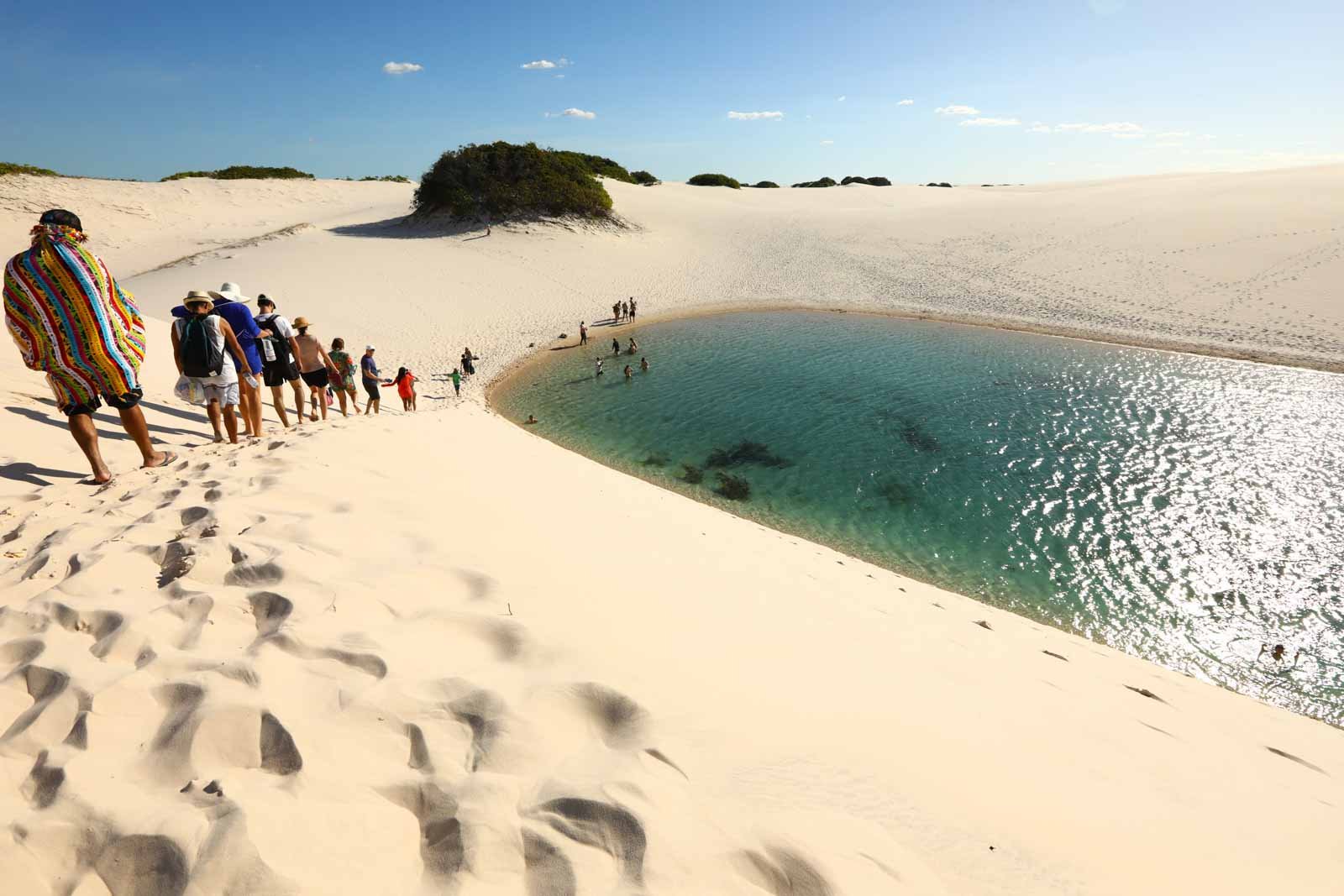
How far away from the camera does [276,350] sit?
8.73 metres

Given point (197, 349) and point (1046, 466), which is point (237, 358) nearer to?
point (197, 349)

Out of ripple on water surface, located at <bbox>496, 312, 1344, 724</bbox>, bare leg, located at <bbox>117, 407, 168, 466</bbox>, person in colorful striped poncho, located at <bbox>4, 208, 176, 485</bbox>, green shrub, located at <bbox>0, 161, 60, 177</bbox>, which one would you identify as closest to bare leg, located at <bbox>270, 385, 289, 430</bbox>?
bare leg, located at <bbox>117, 407, 168, 466</bbox>

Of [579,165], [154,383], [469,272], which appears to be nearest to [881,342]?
[469,272]

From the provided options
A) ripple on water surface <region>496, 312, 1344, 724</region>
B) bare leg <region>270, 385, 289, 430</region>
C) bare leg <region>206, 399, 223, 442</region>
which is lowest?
ripple on water surface <region>496, 312, 1344, 724</region>

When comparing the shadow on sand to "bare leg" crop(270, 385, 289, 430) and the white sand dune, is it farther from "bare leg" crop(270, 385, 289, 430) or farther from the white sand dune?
the white sand dune

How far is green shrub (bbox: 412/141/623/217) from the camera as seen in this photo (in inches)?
1438

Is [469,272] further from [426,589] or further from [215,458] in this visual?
[426,589]

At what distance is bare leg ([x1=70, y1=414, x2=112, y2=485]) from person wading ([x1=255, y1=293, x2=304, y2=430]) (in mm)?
3316

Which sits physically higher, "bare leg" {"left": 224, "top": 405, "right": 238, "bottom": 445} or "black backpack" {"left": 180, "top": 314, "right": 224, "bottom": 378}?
"black backpack" {"left": 180, "top": 314, "right": 224, "bottom": 378}

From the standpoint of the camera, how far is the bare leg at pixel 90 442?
499cm

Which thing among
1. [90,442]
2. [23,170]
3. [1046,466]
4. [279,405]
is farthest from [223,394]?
[23,170]

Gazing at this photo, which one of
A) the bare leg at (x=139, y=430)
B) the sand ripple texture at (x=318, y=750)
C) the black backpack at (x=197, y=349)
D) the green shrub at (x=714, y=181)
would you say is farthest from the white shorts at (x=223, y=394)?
the green shrub at (x=714, y=181)

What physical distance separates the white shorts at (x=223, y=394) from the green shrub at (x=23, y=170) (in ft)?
157

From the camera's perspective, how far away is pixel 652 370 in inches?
833
